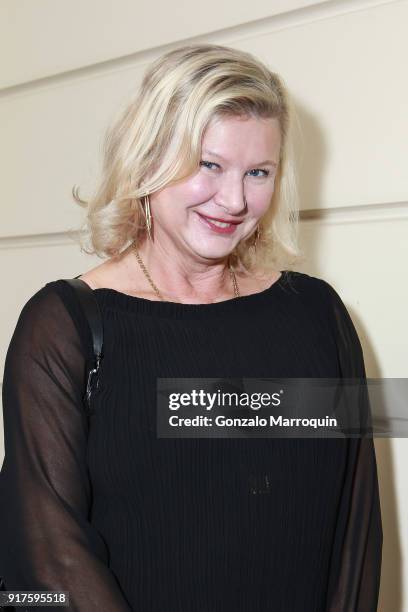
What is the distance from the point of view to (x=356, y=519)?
154 cm

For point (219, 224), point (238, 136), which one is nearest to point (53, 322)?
point (219, 224)

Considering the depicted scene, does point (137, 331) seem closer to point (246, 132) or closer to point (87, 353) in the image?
point (87, 353)

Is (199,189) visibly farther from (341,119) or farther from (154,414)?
(341,119)

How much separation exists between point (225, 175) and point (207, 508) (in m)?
0.53

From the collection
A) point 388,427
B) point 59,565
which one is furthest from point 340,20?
point 59,565

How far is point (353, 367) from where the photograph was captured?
1595 millimetres

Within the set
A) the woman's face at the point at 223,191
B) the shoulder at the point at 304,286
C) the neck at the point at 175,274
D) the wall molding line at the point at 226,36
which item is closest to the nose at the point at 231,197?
the woman's face at the point at 223,191

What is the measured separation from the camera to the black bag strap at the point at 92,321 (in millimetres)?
1385

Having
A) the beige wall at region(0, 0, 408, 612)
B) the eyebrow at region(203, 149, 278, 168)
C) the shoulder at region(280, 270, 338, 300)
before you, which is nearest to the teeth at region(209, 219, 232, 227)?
the eyebrow at region(203, 149, 278, 168)

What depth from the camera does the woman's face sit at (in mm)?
1422

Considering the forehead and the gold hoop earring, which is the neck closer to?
the gold hoop earring

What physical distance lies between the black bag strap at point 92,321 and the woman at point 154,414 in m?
0.01

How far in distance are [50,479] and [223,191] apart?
0.52 meters

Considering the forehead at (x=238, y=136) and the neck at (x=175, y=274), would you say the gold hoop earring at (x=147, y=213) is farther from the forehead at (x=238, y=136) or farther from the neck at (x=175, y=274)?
the forehead at (x=238, y=136)
